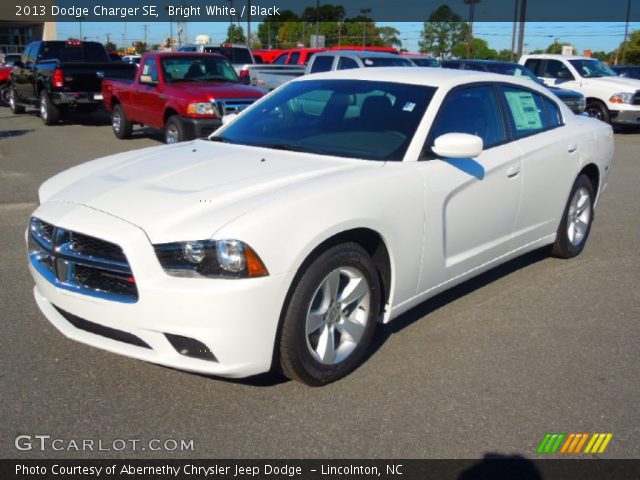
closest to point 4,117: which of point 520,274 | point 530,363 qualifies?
point 520,274

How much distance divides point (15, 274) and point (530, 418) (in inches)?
159

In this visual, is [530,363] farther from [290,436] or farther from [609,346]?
[290,436]

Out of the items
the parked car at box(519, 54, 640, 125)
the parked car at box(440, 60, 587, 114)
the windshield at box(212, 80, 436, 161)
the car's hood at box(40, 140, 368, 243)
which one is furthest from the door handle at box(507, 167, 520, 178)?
the parked car at box(519, 54, 640, 125)

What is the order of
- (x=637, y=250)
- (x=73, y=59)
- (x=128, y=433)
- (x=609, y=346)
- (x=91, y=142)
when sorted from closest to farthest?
(x=128, y=433) < (x=609, y=346) < (x=637, y=250) < (x=91, y=142) < (x=73, y=59)

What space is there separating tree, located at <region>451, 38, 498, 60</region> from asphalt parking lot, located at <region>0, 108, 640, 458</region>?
78.5 metres

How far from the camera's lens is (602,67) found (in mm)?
18906

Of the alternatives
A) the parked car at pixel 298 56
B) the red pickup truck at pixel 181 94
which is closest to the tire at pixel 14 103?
the red pickup truck at pixel 181 94

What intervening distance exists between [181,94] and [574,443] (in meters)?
9.76

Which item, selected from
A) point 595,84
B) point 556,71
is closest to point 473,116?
point 595,84

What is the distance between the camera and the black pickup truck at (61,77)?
15570 mm

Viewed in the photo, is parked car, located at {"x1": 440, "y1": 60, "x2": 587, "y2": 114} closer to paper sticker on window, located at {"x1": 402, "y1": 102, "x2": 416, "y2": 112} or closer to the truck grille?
the truck grille

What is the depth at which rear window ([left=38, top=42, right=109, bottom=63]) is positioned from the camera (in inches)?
695

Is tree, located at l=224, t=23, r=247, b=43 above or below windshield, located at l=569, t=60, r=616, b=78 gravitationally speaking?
above

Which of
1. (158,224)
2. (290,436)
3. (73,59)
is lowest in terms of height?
(290,436)
